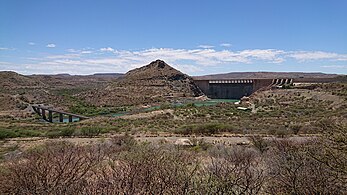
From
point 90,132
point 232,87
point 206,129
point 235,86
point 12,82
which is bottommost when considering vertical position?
point 90,132

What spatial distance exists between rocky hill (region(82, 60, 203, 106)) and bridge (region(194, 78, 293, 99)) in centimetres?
392

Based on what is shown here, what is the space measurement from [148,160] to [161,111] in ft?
189

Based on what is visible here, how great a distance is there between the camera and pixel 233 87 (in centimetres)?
11675

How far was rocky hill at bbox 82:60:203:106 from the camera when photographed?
104m

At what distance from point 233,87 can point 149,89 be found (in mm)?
29722

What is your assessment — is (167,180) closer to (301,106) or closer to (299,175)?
(299,175)

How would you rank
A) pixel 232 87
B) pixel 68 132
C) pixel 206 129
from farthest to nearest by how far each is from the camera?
pixel 232 87, pixel 68 132, pixel 206 129

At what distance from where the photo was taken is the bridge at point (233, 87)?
108 meters

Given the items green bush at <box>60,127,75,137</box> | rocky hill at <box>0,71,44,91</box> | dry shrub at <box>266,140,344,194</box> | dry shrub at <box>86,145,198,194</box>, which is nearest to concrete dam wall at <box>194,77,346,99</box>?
rocky hill at <box>0,71,44,91</box>

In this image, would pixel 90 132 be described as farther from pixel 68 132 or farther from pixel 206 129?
pixel 206 129

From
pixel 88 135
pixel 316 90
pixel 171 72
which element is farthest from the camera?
pixel 171 72

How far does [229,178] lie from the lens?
364 inches

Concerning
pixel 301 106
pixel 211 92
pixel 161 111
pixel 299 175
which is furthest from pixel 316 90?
pixel 299 175

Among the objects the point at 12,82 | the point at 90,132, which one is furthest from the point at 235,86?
the point at 12,82
